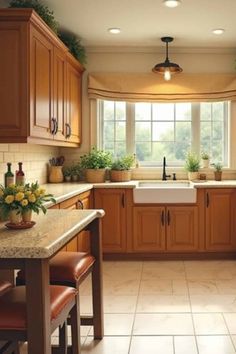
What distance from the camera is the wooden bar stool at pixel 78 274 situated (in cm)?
223

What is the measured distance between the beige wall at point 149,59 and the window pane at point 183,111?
415 millimetres

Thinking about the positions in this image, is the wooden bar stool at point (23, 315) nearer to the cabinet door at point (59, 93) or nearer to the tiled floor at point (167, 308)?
the tiled floor at point (167, 308)

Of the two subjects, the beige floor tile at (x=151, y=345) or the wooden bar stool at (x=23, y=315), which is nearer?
the wooden bar stool at (x=23, y=315)

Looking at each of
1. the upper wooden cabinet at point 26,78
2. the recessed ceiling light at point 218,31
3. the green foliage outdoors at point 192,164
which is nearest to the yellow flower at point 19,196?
the upper wooden cabinet at point 26,78

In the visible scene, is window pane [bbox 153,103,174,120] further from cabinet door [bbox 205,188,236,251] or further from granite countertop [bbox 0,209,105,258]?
granite countertop [bbox 0,209,105,258]

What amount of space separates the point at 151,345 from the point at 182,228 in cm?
214

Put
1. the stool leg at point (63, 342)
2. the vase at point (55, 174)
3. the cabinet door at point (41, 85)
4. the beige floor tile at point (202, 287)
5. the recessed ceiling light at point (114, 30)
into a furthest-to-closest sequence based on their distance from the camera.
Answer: the vase at point (55, 174), the recessed ceiling light at point (114, 30), the beige floor tile at point (202, 287), the cabinet door at point (41, 85), the stool leg at point (63, 342)

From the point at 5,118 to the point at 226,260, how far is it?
291 cm

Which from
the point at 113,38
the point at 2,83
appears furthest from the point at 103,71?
the point at 2,83

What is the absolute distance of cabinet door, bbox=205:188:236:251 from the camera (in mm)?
4625

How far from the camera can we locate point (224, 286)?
3.76m

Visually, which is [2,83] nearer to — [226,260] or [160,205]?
[160,205]

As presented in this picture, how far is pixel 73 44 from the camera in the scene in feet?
15.5

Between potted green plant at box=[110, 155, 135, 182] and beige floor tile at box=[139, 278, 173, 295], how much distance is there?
4.50ft
